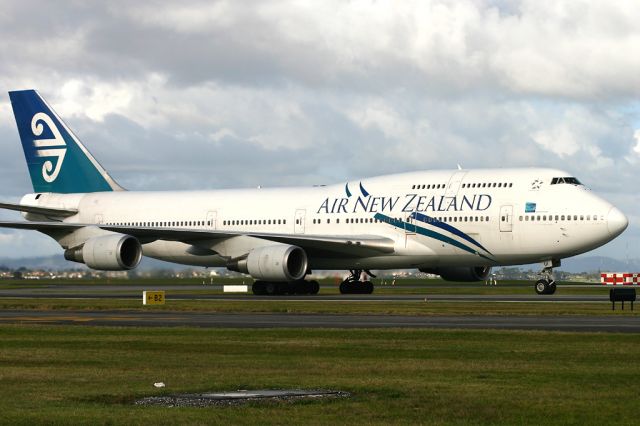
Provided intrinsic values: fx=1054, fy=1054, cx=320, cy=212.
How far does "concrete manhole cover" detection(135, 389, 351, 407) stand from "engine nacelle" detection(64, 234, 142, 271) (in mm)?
36128

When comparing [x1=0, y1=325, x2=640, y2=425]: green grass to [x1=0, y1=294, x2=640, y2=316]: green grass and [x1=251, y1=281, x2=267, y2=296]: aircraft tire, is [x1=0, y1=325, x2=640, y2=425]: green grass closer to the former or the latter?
[x1=0, y1=294, x2=640, y2=316]: green grass

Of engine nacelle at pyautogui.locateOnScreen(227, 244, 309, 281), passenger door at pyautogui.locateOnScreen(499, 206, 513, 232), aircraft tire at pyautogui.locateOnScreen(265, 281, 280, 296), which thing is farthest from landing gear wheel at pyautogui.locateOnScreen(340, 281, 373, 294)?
passenger door at pyautogui.locateOnScreen(499, 206, 513, 232)

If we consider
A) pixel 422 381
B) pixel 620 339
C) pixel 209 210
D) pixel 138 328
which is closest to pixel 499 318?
pixel 620 339

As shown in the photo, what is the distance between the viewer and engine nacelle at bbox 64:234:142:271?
50.6 metres

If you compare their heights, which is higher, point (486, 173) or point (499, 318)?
point (486, 173)

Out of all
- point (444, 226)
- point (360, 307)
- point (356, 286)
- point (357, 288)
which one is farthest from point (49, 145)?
point (360, 307)

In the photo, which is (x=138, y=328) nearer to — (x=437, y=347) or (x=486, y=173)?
(x=437, y=347)

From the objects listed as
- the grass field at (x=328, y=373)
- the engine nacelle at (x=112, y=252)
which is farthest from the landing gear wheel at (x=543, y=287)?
the grass field at (x=328, y=373)

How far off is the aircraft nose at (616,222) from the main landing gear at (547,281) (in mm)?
3589

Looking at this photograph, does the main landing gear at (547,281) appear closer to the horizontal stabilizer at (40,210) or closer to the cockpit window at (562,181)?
the cockpit window at (562,181)

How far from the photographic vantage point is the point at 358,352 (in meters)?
21.5

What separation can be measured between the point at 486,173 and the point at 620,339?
2702 centimetres

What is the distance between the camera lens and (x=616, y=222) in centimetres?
4716

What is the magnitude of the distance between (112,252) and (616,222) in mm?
23489
